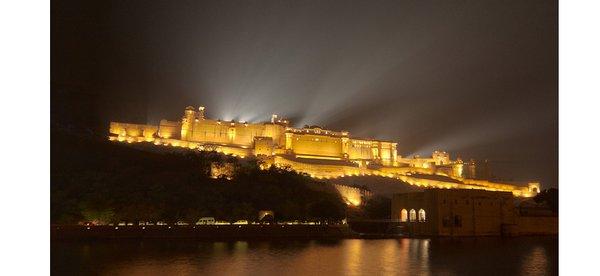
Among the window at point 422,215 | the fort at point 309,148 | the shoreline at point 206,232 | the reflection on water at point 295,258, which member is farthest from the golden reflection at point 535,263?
the fort at point 309,148

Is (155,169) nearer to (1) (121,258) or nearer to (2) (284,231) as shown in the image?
(2) (284,231)

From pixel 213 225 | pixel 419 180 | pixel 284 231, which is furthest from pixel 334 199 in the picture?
pixel 419 180

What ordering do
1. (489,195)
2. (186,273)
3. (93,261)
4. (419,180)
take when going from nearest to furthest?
(186,273) < (93,261) < (489,195) < (419,180)

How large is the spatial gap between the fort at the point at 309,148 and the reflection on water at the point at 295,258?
12703 millimetres

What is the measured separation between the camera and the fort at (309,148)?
27.2 metres

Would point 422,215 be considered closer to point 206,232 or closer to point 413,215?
point 413,215

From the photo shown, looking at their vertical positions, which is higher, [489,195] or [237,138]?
[237,138]

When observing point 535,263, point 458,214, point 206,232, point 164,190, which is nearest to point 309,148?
point 458,214

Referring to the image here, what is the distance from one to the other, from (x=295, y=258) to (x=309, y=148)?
19.6 m

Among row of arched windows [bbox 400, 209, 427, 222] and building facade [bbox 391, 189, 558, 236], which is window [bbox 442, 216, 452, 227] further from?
row of arched windows [bbox 400, 209, 427, 222]

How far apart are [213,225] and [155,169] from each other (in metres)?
4.71

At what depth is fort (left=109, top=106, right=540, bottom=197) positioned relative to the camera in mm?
27219

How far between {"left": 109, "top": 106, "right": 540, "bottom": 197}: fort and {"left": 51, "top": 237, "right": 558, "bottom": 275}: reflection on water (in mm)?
12703

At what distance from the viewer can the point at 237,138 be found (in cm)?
2912
